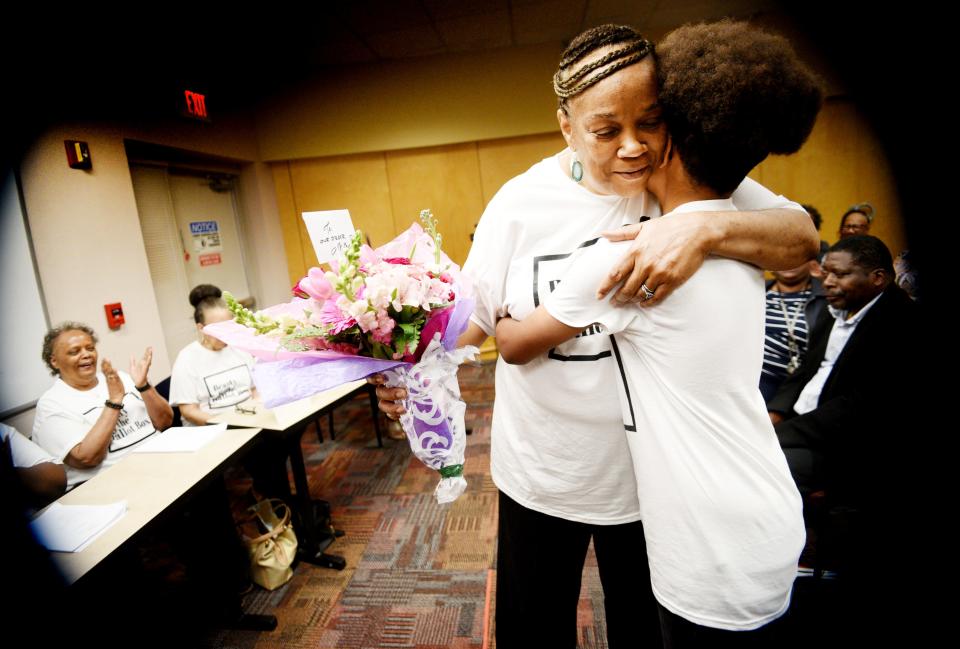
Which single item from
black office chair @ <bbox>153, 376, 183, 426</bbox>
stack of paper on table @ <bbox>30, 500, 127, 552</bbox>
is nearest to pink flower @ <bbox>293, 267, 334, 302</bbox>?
stack of paper on table @ <bbox>30, 500, 127, 552</bbox>

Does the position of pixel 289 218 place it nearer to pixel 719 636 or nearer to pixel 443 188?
pixel 443 188

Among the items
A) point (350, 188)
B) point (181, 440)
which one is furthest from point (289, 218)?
point (181, 440)

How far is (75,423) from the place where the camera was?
2.21 meters

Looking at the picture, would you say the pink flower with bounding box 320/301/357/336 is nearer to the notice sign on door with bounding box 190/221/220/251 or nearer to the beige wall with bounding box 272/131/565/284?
the notice sign on door with bounding box 190/221/220/251

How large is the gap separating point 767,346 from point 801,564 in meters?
1.01

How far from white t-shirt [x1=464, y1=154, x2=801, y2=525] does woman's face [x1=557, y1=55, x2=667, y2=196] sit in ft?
0.29

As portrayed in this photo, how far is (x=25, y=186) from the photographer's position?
2787 mm

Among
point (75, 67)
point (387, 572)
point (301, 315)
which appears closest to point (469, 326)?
point (301, 315)

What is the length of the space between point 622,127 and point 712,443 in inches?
23.1

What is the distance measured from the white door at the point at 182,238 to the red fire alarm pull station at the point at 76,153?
688 mm

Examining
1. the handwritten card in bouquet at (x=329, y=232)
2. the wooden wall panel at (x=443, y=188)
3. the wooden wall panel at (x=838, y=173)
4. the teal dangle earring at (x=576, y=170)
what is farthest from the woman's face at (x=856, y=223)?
the handwritten card in bouquet at (x=329, y=232)

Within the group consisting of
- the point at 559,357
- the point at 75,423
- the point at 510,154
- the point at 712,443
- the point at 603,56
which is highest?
the point at 510,154

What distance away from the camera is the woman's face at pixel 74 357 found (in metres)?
2.24

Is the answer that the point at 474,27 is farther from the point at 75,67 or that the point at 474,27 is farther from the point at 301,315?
the point at 301,315
